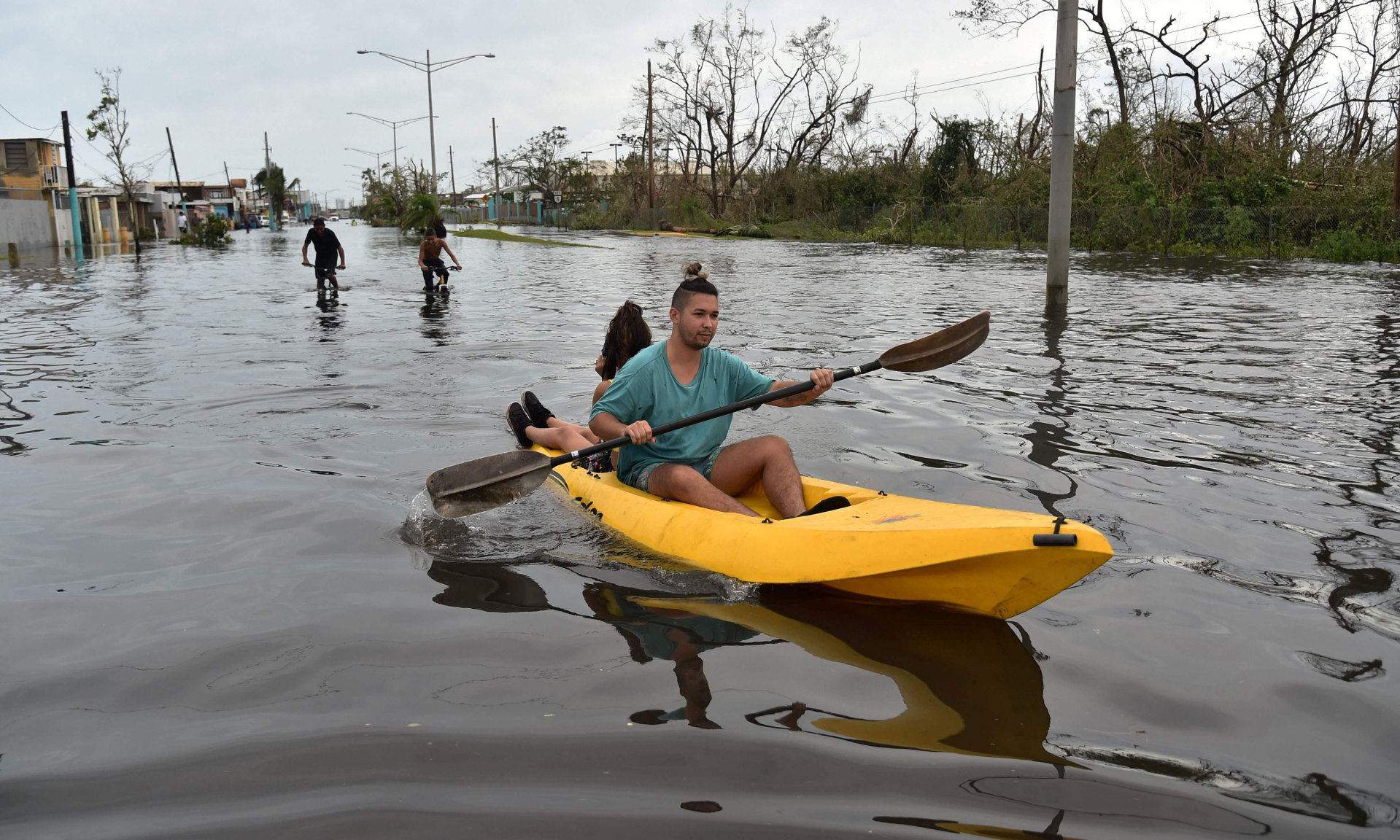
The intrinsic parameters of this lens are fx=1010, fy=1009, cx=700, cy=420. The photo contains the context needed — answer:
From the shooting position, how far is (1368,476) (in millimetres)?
5379

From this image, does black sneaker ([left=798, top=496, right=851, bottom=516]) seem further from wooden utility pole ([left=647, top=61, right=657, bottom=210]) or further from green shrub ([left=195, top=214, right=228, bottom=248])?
wooden utility pole ([left=647, top=61, right=657, bottom=210])

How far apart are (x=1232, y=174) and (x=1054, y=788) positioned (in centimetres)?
2889

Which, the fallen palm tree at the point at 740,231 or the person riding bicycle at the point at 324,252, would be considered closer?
the person riding bicycle at the point at 324,252

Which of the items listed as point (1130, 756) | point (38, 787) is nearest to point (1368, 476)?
point (1130, 756)

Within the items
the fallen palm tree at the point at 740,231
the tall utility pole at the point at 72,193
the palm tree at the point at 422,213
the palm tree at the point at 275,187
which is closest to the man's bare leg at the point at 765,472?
the tall utility pole at the point at 72,193

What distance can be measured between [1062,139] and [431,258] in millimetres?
10447

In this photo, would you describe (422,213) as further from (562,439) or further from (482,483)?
(482,483)

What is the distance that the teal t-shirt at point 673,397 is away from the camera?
4570 mm

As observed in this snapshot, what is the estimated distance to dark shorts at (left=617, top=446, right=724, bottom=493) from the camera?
4703mm

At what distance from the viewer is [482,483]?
15.9ft

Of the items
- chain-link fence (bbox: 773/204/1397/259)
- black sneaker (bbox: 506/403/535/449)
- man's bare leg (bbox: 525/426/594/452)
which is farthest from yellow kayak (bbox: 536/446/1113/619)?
chain-link fence (bbox: 773/204/1397/259)

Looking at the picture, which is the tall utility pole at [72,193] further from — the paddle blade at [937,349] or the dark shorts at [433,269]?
the paddle blade at [937,349]

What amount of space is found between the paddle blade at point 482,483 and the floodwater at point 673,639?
0.19 meters

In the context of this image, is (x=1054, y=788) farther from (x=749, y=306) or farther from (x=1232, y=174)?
(x=1232, y=174)
